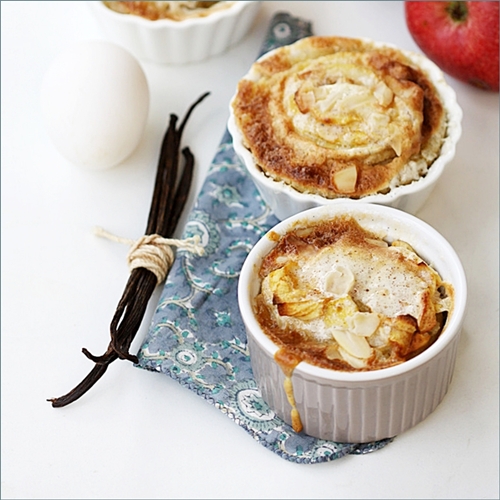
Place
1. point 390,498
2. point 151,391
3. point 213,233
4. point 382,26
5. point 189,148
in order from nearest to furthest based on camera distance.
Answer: point 390,498 < point 151,391 < point 213,233 < point 189,148 < point 382,26

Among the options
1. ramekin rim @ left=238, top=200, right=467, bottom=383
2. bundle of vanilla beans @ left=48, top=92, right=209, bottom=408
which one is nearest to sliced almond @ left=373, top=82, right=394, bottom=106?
ramekin rim @ left=238, top=200, right=467, bottom=383

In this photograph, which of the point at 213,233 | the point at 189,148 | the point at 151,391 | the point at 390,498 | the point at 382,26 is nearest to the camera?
the point at 390,498

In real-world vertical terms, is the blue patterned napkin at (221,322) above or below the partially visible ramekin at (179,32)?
below

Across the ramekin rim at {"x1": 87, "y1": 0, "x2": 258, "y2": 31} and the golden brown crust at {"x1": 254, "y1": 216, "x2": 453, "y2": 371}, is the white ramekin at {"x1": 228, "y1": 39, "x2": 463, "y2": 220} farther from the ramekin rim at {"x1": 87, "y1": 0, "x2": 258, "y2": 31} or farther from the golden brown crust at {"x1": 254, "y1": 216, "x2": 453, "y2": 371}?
the ramekin rim at {"x1": 87, "y1": 0, "x2": 258, "y2": 31}

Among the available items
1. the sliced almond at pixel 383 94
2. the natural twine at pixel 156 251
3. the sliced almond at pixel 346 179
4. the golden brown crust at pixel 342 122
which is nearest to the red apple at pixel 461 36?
the golden brown crust at pixel 342 122

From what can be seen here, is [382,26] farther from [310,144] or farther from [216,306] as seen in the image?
[216,306]

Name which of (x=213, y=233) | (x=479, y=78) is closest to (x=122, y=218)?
(x=213, y=233)

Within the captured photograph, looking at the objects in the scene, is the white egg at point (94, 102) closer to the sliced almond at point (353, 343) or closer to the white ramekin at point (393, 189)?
the white ramekin at point (393, 189)

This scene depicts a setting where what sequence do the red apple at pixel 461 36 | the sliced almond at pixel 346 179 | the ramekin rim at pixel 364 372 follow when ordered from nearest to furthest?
the ramekin rim at pixel 364 372
the sliced almond at pixel 346 179
the red apple at pixel 461 36
